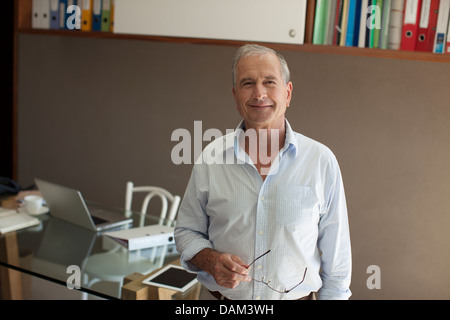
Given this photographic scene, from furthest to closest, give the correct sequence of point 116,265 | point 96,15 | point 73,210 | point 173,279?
point 96,15 < point 73,210 < point 116,265 < point 173,279

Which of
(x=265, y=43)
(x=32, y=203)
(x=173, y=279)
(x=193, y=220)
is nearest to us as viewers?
(x=193, y=220)

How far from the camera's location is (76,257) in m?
1.86

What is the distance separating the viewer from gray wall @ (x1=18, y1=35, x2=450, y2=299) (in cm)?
236

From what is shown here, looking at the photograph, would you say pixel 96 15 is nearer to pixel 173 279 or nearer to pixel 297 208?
pixel 173 279

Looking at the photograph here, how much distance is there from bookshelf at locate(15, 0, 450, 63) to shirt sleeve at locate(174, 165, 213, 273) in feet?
4.21

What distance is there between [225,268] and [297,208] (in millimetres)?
239

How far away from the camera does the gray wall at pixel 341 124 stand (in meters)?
2.36

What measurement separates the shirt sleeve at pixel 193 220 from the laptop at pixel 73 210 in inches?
34.7

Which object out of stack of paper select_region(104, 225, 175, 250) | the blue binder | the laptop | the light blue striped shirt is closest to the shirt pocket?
the light blue striped shirt

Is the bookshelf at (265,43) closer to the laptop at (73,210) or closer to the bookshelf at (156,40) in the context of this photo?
the bookshelf at (156,40)

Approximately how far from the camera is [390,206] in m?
2.46

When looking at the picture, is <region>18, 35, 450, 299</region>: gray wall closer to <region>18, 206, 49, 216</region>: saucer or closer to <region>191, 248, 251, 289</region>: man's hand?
<region>18, 206, 49, 216</region>: saucer

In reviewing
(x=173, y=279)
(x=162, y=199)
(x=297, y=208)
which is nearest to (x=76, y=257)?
(x=173, y=279)

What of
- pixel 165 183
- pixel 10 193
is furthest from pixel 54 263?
pixel 165 183
